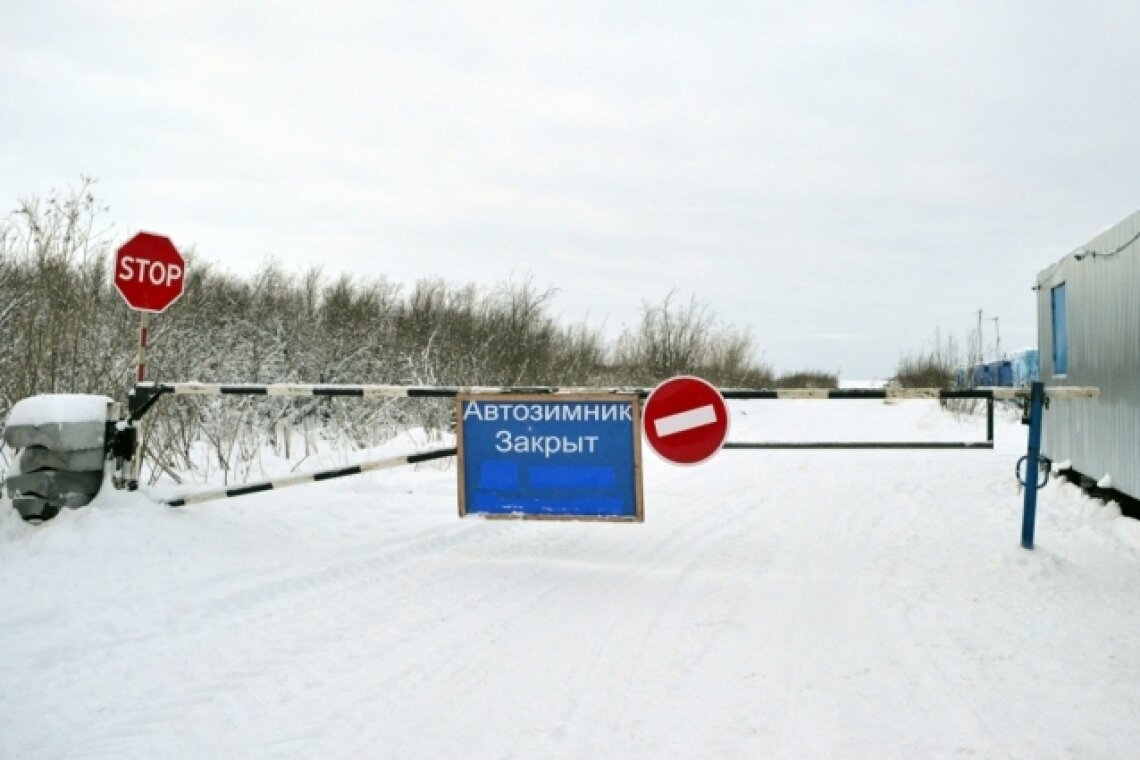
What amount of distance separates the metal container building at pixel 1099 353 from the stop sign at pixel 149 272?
27.3ft

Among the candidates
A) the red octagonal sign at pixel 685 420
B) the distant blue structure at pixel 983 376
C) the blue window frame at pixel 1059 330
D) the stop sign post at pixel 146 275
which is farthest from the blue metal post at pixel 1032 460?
the distant blue structure at pixel 983 376

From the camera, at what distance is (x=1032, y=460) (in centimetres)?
572

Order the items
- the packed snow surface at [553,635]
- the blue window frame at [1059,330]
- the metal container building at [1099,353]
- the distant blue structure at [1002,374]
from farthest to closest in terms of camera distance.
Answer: the distant blue structure at [1002,374] < the blue window frame at [1059,330] < the metal container building at [1099,353] < the packed snow surface at [553,635]

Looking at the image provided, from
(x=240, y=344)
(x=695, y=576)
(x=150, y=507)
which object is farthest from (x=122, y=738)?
(x=240, y=344)

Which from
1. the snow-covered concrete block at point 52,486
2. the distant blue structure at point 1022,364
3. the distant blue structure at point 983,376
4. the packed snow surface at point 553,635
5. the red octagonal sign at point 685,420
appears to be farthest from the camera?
the distant blue structure at point 983,376

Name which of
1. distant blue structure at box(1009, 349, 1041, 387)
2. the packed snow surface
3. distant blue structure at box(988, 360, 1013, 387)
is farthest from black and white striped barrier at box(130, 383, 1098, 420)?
distant blue structure at box(988, 360, 1013, 387)

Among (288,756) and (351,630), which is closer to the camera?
(288,756)

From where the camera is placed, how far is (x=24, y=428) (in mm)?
5406

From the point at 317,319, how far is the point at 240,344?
351cm

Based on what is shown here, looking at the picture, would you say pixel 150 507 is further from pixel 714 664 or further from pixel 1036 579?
pixel 1036 579

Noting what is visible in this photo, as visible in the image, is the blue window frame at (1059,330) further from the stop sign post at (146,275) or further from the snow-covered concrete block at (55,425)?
the snow-covered concrete block at (55,425)

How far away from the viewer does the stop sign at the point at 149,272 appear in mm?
6164

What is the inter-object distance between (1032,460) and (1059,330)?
216 inches

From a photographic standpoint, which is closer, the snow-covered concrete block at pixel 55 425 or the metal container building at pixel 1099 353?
the snow-covered concrete block at pixel 55 425
